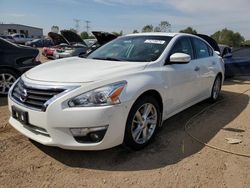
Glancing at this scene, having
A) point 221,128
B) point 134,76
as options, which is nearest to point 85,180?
point 134,76

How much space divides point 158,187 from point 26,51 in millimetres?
5032

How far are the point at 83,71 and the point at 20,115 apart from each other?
0.91 metres

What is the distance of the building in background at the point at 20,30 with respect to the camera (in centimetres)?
7671

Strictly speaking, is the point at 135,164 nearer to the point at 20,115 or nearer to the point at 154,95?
the point at 154,95

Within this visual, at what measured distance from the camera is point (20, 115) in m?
3.45

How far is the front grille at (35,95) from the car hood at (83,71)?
0.51 feet

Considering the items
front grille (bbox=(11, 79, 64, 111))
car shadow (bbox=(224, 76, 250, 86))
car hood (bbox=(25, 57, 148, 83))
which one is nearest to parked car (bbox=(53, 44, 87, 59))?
car shadow (bbox=(224, 76, 250, 86))

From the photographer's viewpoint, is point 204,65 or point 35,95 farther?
point 204,65

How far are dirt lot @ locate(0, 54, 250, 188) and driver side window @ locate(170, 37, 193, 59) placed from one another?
128 cm

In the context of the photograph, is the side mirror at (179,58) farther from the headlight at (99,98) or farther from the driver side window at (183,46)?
the headlight at (99,98)

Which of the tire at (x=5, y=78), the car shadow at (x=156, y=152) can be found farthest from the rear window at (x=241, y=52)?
the tire at (x=5, y=78)

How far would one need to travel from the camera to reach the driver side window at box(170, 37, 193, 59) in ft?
15.2

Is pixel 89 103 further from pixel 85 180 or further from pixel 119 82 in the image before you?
pixel 85 180

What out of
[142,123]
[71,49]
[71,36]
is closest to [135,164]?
[142,123]
